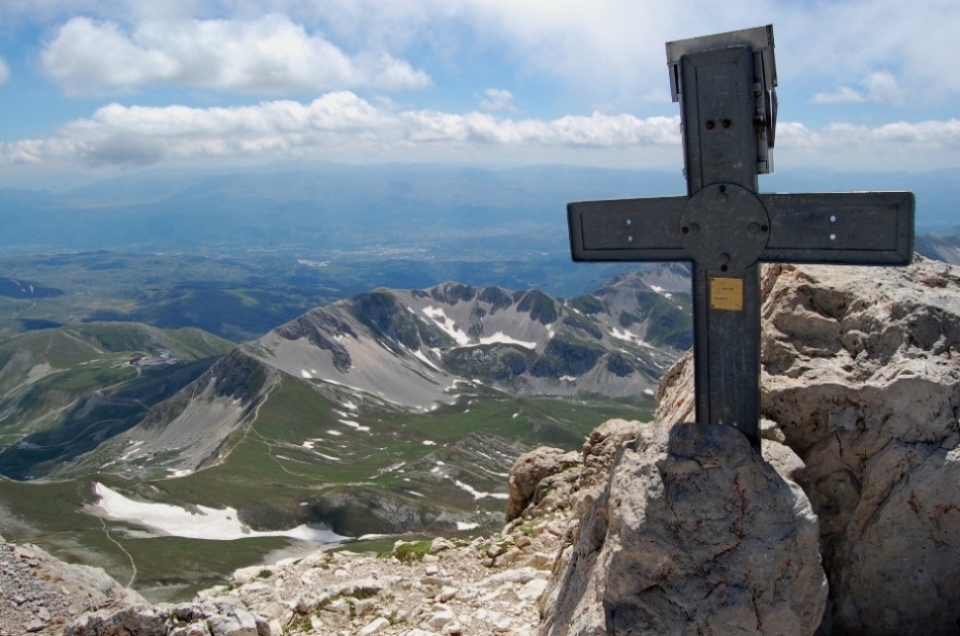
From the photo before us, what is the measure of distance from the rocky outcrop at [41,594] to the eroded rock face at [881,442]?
12514mm

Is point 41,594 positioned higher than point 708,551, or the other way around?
point 708,551

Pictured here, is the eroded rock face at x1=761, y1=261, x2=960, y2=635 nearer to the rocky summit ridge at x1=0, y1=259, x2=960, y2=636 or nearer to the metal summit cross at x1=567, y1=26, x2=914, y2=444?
the rocky summit ridge at x1=0, y1=259, x2=960, y2=636

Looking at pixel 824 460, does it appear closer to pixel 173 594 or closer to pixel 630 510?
pixel 630 510

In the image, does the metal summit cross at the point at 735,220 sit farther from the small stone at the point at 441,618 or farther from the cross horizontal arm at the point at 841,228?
the small stone at the point at 441,618

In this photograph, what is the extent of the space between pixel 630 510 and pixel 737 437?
1.59m

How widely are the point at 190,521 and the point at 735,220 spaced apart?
Result: 173 m

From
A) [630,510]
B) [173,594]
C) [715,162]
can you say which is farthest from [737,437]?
[173,594]

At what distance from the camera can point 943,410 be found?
28.3 ft

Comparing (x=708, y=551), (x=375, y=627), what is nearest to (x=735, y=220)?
(x=708, y=551)

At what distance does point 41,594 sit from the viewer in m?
13.6

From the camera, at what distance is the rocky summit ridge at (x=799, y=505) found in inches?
308

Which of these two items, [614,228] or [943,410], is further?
[614,228]

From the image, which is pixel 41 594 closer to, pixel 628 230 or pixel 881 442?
pixel 628 230

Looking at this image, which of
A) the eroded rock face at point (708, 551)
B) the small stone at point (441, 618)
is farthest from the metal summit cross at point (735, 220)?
the small stone at point (441, 618)
